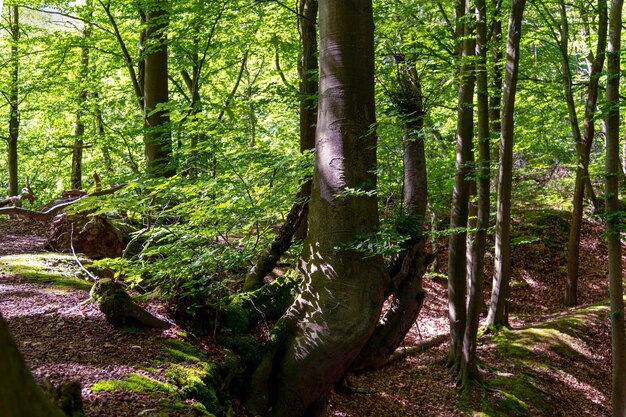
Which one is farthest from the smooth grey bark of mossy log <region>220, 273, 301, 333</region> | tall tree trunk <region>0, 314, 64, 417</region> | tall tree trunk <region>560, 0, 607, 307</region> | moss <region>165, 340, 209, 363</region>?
tall tree trunk <region>560, 0, 607, 307</region>

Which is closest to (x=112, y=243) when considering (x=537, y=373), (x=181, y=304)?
(x=181, y=304)

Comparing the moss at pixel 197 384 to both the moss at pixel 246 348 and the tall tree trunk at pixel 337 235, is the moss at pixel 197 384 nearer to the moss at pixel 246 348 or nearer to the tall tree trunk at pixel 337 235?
the moss at pixel 246 348

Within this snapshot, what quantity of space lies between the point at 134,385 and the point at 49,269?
4.01 metres

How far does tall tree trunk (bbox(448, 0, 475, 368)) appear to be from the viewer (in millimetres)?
7711

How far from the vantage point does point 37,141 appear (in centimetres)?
1465

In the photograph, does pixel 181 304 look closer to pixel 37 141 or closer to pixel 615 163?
pixel 615 163

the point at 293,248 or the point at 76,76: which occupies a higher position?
the point at 76,76

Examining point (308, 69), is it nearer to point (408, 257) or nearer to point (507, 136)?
point (507, 136)

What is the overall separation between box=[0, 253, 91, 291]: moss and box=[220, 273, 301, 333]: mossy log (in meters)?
1.86

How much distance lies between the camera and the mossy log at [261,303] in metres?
5.44

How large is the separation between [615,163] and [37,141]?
→ 1522 cm

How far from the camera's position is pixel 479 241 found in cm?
772

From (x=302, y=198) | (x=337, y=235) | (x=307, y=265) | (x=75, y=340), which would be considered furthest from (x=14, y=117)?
(x=337, y=235)

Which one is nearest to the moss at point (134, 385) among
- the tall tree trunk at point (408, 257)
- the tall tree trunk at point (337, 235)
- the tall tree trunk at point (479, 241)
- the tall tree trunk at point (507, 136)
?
the tall tree trunk at point (337, 235)
